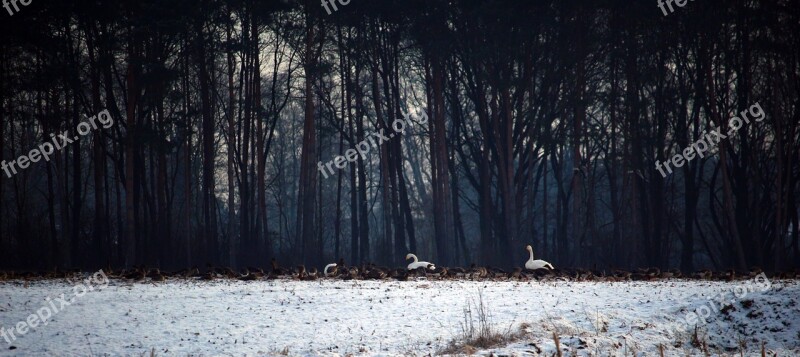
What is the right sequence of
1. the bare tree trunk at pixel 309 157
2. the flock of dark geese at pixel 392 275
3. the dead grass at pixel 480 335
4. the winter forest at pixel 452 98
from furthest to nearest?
the bare tree trunk at pixel 309 157 → the winter forest at pixel 452 98 → the flock of dark geese at pixel 392 275 → the dead grass at pixel 480 335

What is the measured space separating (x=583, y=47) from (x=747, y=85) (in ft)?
23.1

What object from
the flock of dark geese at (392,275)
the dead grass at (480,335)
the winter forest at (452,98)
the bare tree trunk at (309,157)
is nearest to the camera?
the dead grass at (480,335)

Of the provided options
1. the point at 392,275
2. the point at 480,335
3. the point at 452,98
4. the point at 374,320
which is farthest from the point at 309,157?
the point at 480,335

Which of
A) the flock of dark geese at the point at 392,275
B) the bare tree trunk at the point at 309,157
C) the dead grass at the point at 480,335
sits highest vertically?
the bare tree trunk at the point at 309,157

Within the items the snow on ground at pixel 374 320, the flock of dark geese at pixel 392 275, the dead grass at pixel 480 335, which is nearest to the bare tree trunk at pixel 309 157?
the flock of dark geese at pixel 392 275

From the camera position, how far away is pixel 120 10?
3359 centimetres

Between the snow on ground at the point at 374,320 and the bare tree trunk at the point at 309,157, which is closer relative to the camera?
the snow on ground at the point at 374,320

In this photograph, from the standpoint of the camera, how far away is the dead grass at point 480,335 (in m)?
11.7

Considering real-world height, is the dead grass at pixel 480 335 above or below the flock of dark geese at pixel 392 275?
below

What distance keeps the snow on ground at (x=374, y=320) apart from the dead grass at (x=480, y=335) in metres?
0.14

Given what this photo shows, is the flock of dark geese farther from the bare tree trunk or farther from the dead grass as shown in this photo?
the bare tree trunk

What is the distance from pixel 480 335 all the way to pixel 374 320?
6.13 ft

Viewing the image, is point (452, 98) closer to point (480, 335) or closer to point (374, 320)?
point (374, 320)

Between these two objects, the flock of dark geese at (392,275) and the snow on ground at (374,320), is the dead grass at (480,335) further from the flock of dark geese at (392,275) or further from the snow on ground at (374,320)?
the flock of dark geese at (392,275)
